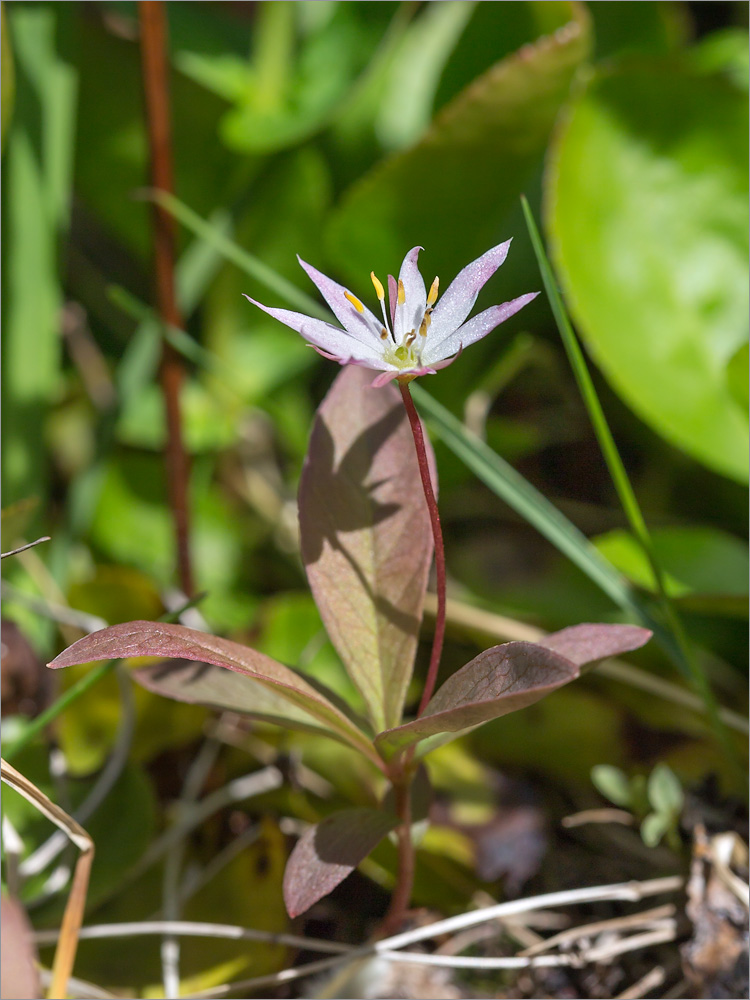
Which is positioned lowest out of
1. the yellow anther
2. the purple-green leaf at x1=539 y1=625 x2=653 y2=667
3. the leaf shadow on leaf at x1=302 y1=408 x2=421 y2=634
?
the purple-green leaf at x1=539 y1=625 x2=653 y2=667

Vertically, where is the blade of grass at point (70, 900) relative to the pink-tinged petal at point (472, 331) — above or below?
below

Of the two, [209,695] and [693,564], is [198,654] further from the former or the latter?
[693,564]

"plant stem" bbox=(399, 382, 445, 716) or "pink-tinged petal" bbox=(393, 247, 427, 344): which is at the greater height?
"pink-tinged petal" bbox=(393, 247, 427, 344)

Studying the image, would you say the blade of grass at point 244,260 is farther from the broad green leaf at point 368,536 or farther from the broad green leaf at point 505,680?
the broad green leaf at point 505,680

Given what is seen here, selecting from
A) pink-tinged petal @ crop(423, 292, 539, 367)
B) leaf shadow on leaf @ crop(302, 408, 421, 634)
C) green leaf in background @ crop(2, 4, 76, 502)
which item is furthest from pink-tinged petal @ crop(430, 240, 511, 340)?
green leaf in background @ crop(2, 4, 76, 502)

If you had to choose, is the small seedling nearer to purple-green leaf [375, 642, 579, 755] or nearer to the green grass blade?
the green grass blade

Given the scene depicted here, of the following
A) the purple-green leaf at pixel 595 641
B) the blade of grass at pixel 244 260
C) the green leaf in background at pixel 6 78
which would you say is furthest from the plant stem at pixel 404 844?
the green leaf in background at pixel 6 78

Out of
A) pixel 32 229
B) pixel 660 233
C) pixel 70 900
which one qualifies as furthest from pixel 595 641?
pixel 32 229
